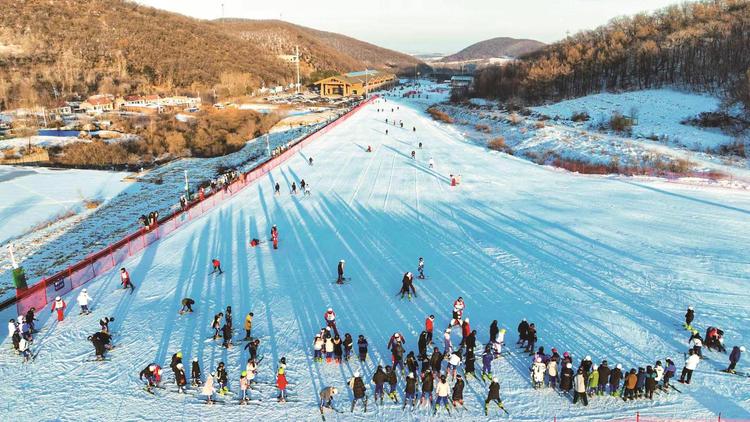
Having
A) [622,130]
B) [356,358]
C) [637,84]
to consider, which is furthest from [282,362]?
[637,84]

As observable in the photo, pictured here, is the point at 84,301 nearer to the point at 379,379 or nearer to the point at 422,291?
the point at 379,379

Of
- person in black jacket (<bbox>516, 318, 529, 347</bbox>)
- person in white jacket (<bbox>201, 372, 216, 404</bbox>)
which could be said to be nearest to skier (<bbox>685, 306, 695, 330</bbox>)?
person in black jacket (<bbox>516, 318, 529, 347</bbox>)

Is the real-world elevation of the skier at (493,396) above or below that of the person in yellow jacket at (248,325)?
below

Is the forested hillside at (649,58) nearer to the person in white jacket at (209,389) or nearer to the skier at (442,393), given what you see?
the skier at (442,393)

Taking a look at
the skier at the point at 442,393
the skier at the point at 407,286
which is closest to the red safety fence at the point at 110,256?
the skier at the point at 407,286

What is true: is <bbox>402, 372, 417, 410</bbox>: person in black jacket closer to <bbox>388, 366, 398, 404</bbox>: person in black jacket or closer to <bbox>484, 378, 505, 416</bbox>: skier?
<bbox>388, 366, 398, 404</bbox>: person in black jacket
